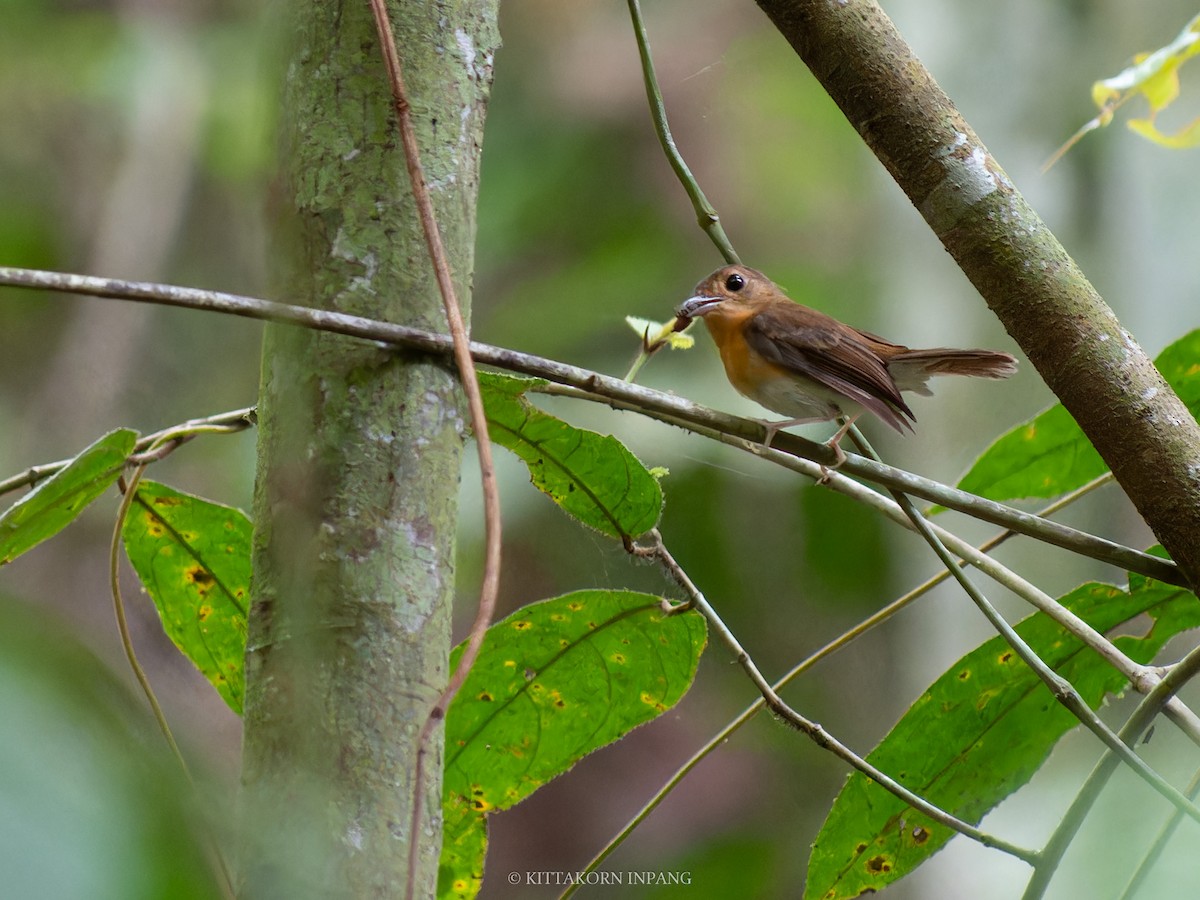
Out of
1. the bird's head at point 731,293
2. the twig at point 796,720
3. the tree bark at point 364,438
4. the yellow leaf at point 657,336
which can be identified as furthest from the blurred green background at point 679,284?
the tree bark at point 364,438

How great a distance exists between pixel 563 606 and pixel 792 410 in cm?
81

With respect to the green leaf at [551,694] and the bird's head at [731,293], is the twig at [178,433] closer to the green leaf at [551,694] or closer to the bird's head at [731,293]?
the green leaf at [551,694]

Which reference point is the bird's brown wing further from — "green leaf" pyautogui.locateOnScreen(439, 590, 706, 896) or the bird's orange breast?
"green leaf" pyautogui.locateOnScreen(439, 590, 706, 896)

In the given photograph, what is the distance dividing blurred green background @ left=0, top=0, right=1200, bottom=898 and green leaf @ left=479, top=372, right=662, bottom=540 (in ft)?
4.36

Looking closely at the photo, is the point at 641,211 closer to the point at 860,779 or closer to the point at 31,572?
the point at 31,572

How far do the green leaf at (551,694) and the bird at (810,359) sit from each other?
0.57 m

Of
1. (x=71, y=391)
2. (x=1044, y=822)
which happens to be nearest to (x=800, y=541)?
(x=1044, y=822)

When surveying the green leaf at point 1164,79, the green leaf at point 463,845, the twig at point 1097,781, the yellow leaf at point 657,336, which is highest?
the yellow leaf at point 657,336

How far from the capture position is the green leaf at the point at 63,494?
3.43 ft

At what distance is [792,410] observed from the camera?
6.42 ft

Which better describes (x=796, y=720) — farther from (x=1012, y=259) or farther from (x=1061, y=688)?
(x=1012, y=259)

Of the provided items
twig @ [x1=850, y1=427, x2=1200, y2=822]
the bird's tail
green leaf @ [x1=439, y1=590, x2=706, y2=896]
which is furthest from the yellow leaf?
the bird's tail

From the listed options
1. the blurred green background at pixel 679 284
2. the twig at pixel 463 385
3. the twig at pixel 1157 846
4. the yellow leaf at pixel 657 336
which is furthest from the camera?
the blurred green background at pixel 679 284

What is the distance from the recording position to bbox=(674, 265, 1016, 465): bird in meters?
1.83
